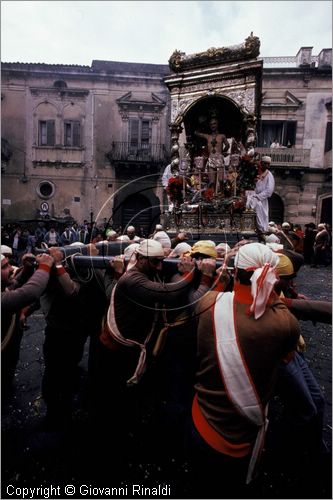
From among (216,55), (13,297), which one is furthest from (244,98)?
(13,297)

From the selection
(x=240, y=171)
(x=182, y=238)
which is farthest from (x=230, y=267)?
(x=240, y=171)

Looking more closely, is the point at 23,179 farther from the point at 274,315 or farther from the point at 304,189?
the point at 274,315

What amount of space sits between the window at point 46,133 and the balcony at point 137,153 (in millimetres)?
3778

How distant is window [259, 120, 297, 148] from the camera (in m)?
19.6

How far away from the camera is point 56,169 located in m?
19.7

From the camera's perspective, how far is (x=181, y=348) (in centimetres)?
375

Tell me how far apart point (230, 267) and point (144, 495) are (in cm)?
201

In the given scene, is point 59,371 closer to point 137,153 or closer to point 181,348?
point 181,348

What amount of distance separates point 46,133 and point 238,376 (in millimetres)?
21510

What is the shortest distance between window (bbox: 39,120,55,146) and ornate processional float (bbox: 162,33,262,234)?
1443cm

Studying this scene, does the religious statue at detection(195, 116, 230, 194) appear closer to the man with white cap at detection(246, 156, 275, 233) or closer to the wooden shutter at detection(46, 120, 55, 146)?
the man with white cap at detection(246, 156, 275, 233)

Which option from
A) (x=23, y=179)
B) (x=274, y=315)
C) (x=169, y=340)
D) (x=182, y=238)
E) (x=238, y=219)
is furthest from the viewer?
(x=23, y=179)

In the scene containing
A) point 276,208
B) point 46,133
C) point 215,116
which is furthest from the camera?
point 276,208

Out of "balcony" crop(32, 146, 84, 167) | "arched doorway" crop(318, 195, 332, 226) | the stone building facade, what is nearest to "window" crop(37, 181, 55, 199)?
the stone building facade
